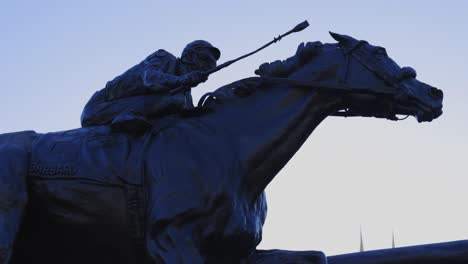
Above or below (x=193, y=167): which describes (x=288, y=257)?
below

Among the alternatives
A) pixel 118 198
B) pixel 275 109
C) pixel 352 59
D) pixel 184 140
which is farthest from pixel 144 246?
pixel 352 59

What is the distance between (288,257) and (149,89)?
197cm

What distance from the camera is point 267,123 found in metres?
8.23

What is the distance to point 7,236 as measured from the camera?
776 centimetres

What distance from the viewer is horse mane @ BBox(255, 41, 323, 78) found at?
862 cm

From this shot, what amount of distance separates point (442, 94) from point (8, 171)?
391 centimetres

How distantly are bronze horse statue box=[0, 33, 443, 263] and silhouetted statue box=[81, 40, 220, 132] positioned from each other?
14cm

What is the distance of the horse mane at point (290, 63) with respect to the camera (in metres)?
8.62

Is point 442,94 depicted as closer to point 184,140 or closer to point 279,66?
point 279,66

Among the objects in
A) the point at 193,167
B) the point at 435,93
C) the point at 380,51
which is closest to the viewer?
the point at 193,167

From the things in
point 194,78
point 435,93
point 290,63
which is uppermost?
point 290,63

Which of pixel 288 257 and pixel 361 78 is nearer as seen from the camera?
pixel 288 257

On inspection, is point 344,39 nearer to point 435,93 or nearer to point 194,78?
point 435,93

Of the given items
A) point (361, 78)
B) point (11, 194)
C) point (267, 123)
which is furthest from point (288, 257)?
point (11, 194)
